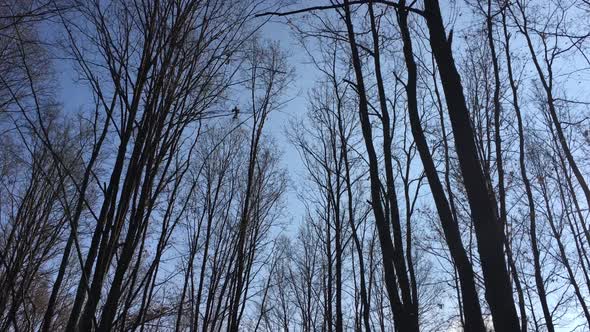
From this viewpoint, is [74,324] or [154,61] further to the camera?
[154,61]

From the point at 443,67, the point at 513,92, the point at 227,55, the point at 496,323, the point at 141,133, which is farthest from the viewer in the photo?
the point at 513,92

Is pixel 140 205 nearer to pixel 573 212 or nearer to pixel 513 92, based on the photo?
pixel 513 92

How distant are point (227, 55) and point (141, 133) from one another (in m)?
0.79

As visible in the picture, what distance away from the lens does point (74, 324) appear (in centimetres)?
154

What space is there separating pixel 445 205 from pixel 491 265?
1.09m

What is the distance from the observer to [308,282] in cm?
1858

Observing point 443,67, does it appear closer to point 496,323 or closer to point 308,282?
point 496,323

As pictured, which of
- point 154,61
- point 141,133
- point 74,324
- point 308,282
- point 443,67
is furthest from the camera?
point 308,282

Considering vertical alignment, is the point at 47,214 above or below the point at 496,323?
above

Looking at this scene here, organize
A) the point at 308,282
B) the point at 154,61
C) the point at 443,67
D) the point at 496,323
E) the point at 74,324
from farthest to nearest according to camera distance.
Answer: the point at 308,282
the point at 443,67
the point at 496,323
the point at 154,61
the point at 74,324

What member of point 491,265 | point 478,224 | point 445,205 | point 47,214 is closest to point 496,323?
→ point 491,265

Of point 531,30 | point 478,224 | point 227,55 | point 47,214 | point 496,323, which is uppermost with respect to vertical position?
point 531,30

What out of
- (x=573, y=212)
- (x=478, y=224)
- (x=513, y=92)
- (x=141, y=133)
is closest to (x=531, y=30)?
(x=513, y=92)

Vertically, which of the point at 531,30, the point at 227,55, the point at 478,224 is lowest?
the point at 478,224
